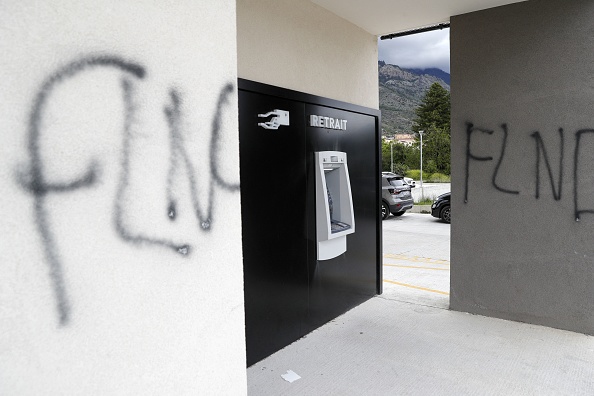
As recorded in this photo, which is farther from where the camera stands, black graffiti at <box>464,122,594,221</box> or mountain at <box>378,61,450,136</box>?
mountain at <box>378,61,450,136</box>

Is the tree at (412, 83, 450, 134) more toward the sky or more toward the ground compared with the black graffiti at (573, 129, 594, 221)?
more toward the sky

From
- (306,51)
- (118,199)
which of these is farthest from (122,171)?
(306,51)

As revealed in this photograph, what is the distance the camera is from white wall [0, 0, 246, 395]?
1.18 meters

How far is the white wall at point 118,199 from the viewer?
1177mm

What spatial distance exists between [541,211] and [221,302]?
138 inches

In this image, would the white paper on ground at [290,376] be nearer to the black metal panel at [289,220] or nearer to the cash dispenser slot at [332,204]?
the black metal panel at [289,220]

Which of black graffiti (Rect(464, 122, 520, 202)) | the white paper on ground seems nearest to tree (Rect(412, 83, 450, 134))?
black graffiti (Rect(464, 122, 520, 202))

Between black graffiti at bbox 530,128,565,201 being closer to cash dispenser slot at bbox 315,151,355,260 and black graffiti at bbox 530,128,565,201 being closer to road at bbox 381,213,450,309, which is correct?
road at bbox 381,213,450,309

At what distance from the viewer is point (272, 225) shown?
3494mm

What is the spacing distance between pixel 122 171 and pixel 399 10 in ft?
12.2

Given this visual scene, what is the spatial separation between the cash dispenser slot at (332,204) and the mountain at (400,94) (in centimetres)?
5421

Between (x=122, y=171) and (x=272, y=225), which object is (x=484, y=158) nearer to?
(x=272, y=225)

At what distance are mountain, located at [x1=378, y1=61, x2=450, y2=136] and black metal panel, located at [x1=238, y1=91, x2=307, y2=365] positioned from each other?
5491 cm

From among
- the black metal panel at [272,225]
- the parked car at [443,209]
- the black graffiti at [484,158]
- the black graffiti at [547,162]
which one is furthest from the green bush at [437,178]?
the black metal panel at [272,225]
